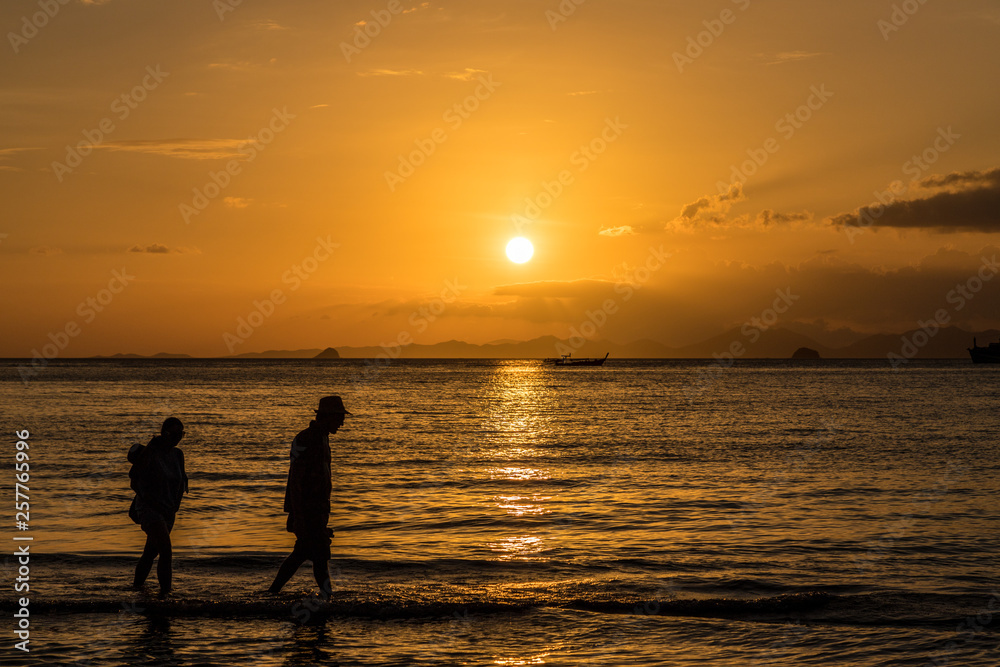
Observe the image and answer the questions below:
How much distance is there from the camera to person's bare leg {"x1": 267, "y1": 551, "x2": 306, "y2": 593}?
9.67 meters

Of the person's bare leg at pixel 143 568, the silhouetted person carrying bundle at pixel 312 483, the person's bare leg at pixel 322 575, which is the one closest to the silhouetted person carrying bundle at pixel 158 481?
the person's bare leg at pixel 143 568

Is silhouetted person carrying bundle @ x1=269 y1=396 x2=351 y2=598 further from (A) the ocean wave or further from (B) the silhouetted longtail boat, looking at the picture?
(B) the silhouetted longtail boat

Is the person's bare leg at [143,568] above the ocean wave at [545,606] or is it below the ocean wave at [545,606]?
above

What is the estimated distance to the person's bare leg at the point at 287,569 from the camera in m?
9.67

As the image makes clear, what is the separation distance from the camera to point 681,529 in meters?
15.4

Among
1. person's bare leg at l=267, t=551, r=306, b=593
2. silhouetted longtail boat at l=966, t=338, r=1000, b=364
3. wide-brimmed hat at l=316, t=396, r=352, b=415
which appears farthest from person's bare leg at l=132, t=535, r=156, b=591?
silhouetted longtail boat at l=966, t=338, r=1000, b=364

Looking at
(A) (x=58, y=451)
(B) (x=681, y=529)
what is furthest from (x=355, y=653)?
(A) (x=58, y=451)

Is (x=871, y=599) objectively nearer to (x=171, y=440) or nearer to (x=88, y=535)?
(x=171, y=440)

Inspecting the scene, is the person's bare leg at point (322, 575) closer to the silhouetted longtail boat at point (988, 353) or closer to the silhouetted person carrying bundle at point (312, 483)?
the silhouetted person carrying bundle at point (312, 483)

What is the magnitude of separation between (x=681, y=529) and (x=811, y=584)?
4.03m

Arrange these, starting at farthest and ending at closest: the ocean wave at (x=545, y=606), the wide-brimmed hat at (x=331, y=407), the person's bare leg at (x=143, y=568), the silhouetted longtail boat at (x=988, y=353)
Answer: the silhouetted longtail boat at (x=988, y=353) → the person's bare leg at (x=143, y=568) → the ocean wave at (x=545, y=606) → the wide-brimmed hat at (x=331, y=407)

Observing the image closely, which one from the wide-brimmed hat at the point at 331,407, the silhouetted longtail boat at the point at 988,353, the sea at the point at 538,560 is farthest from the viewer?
the silhouetted longtail boat at the point at 988,353

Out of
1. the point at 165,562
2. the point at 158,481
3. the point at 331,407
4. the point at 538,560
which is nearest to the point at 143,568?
the point at 165,562

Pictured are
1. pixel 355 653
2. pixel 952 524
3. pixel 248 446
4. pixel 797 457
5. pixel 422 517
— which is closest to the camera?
pixel 355 653
